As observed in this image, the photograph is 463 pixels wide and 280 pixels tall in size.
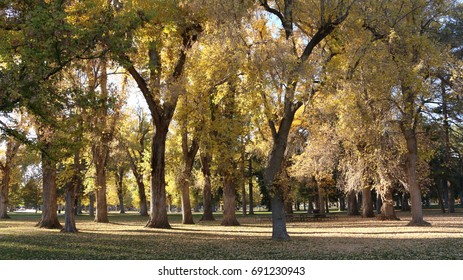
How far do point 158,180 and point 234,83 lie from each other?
28.2ft

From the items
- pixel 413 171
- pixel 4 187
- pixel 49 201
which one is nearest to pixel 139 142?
pixel 4 187

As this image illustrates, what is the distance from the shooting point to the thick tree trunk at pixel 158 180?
25.4 m

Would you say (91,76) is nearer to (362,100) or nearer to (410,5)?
(362,100)

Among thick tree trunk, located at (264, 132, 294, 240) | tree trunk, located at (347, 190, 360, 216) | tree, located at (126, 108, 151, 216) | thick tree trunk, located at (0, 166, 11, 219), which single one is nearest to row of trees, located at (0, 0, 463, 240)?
thick tree trunk, located at (264, 132, 294, 240)

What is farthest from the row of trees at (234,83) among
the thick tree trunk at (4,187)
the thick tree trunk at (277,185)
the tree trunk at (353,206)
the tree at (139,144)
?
the thick tree trunk at (4,187)

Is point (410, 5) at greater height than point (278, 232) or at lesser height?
greater

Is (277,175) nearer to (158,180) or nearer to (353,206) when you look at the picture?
(158,180)

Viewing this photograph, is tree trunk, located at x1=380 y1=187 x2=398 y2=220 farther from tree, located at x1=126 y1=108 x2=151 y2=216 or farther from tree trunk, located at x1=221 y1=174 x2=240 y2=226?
tree, located at x1=126 y1=108 x2=151 y2=216

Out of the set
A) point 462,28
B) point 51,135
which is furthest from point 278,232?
point 462,28

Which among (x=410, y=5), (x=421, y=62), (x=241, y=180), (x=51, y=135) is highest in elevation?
(x=410, y=5)

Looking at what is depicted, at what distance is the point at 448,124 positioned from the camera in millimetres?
→ 30734

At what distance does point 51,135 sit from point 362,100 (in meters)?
15.2

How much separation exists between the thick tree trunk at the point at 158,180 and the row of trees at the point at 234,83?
0.07m

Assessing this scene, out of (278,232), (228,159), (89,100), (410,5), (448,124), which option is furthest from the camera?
→ (448,124)
